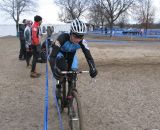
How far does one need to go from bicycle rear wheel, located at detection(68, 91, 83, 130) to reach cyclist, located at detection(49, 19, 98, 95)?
0.41m

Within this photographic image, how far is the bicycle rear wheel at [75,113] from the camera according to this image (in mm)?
5531

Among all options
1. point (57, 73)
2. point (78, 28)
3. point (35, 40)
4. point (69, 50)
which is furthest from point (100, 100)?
point (35, 40)

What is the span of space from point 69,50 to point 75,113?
1238mm

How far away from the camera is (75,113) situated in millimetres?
5727

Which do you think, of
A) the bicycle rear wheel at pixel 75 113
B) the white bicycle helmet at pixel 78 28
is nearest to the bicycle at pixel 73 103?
the bicycle rear wheel at pixel 75 113

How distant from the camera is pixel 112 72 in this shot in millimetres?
12867

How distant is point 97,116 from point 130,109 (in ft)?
2.97

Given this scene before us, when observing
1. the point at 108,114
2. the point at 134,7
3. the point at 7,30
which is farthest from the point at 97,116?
the point at 7,30

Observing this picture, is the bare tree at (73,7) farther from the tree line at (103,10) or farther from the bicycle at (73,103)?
the bicycle at (73,103)

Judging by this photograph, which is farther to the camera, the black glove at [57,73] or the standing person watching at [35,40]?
the standing person watching at [35,40]

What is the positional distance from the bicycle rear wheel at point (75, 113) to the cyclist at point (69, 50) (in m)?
0.41

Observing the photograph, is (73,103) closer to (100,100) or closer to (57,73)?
(57,73)

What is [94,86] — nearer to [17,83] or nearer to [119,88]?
[119,88]

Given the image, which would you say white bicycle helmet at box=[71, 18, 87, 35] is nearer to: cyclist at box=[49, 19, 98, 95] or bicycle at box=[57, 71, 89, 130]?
cyclist at box=[49, 19, 98, 95]
